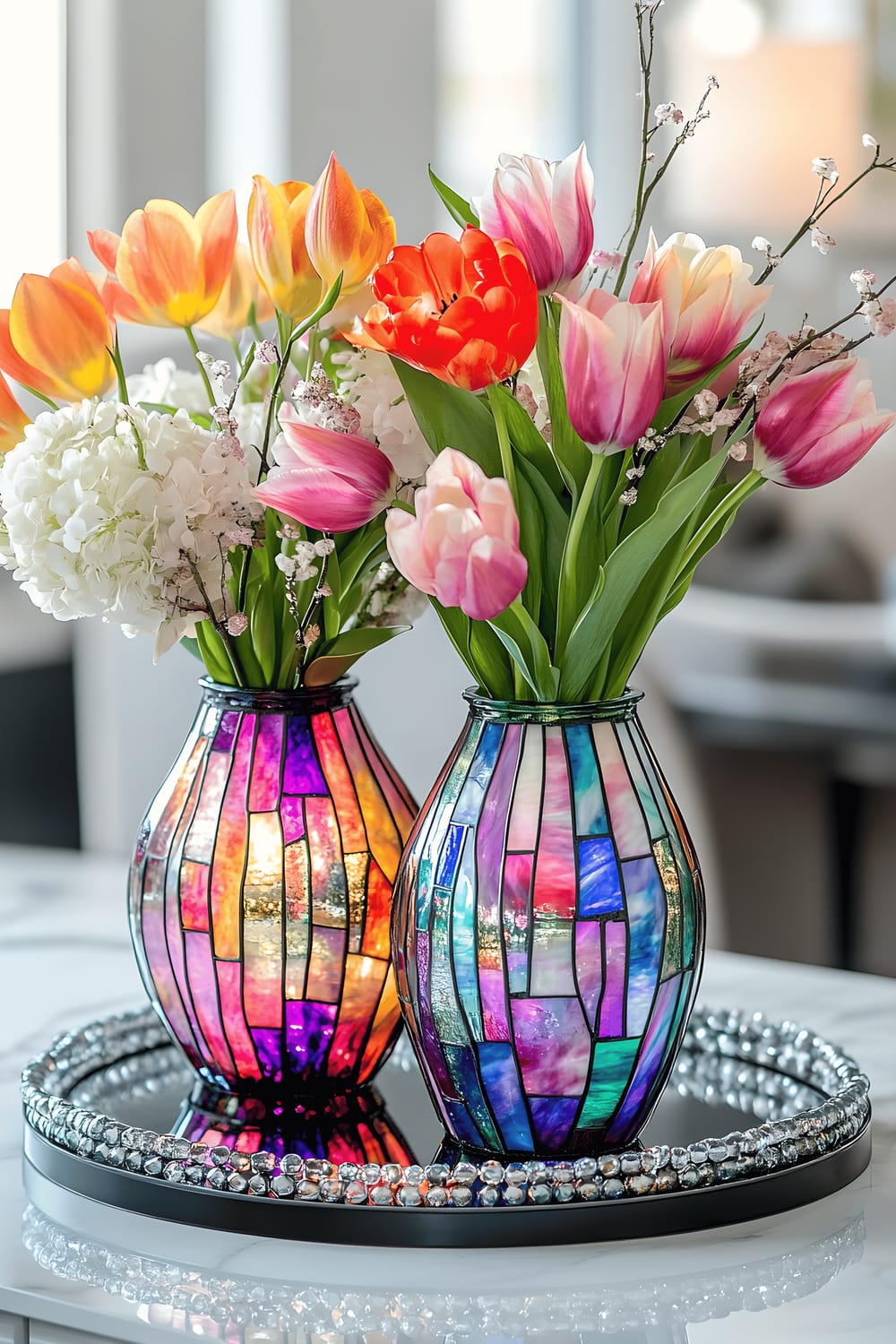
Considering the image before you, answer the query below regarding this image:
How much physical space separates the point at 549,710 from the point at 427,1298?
0.23 meters

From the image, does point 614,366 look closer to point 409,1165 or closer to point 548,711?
point 548,711

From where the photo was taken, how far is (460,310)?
0.56m

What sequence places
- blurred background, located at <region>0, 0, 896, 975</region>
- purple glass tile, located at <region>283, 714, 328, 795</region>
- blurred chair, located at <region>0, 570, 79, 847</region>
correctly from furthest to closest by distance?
blurred chair, located at <region>0, 570, 79, 847</region>
blurred background, located at <region>0, 0, 896, 975</region>
purple glass tile, located at <region>283, 714, 328, 795</region>

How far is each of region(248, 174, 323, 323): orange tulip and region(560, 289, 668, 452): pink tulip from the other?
159mm

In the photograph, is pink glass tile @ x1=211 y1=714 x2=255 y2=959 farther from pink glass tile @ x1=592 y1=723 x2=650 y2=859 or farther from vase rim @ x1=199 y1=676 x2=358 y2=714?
pink glass tile @ x1=592 y1=723 x2=650 y2=859

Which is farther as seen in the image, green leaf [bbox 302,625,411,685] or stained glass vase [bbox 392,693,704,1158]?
green leaf [bbox 302,625,411,685]

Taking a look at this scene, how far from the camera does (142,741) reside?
Answer: 1639 mm

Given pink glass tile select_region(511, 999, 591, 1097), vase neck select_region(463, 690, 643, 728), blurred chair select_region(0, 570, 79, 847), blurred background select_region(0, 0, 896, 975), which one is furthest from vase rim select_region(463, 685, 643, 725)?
blurred chair select_region(0, 570, 79, 847)

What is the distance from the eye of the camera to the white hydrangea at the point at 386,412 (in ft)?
2.15

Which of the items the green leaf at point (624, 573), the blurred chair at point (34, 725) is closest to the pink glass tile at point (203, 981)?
the green leaf at point (624, 573)

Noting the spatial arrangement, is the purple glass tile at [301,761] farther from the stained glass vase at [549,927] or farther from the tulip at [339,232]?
the tulip at [339,232]

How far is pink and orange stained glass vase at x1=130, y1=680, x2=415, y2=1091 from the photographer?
0.73 meters

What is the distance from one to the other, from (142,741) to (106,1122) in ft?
3.15

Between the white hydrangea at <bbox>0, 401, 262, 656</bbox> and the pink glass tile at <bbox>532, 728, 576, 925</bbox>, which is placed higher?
the white hydrangea at <bbox>0, 401, 262, 656</bbox>
